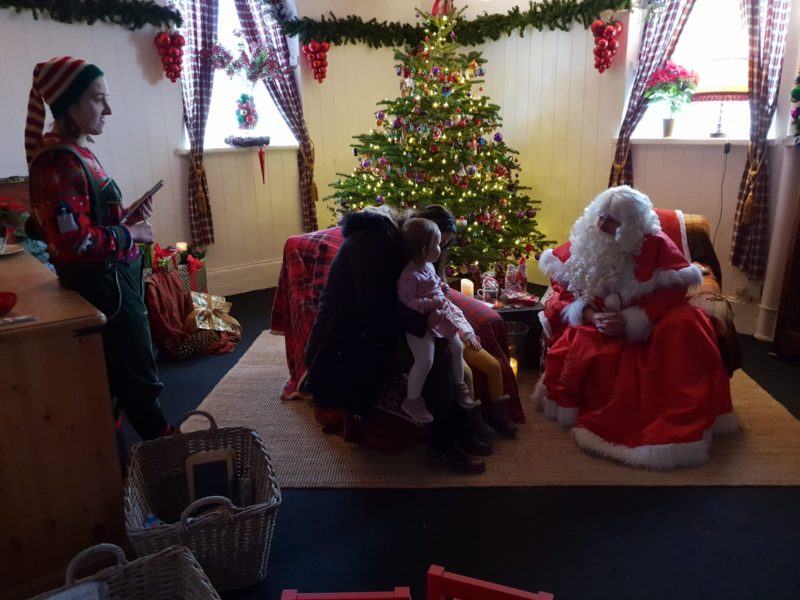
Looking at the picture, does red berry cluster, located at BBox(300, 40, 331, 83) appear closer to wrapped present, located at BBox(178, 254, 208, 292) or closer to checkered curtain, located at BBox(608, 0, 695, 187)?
wrapped present, located at BBox(178, 254, 208, 292)

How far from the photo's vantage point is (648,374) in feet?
8.30

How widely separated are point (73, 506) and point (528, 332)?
7.62 feet

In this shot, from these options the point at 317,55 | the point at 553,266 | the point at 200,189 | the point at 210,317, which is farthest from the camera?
the point at 317,55

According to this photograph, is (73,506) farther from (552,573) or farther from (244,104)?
(244,104)

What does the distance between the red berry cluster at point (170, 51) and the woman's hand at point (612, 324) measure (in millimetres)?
3351

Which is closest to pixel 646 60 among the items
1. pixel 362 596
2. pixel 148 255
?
pixel 148 255

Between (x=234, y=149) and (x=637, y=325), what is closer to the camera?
(x=637, y=325)

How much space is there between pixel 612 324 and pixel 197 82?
348cm

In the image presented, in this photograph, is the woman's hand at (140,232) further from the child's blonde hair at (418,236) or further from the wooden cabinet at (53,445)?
the child's blonde hair at (418,236)

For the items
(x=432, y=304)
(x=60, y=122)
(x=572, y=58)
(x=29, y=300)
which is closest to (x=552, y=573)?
(x=432, y=304)

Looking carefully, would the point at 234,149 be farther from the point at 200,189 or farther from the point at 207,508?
the point at 207,508

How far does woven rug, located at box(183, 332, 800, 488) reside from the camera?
7.85 feet

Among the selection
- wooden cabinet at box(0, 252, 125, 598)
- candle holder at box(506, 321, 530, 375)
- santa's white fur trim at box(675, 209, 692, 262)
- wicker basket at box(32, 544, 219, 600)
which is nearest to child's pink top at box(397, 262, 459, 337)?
candle holder at box(506, 321, 530, 375)

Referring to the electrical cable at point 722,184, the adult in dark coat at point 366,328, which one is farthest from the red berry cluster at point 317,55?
the electrical cable at point 722,184
